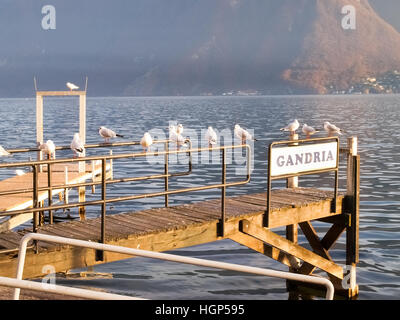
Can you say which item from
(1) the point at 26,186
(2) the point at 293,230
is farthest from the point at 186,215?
(1) the point at 26,186

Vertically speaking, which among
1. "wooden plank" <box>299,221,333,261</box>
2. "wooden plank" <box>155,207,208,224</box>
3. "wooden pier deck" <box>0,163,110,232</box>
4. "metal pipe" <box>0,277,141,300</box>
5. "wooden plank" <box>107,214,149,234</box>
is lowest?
"wooden plank" <box>299,221,333,261</box>

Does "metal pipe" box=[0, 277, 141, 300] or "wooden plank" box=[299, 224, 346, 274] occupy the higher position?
"metal pipe" box=[0, 277, 141, 300]

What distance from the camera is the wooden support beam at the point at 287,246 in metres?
10.8

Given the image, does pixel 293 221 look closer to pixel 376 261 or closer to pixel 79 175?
pixel 376 261

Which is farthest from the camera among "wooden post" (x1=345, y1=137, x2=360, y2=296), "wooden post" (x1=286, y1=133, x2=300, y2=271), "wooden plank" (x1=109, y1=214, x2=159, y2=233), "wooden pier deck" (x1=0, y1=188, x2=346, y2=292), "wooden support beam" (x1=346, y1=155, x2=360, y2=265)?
"wooden post" (x1=286, y1=133, x2=300, y2=271)

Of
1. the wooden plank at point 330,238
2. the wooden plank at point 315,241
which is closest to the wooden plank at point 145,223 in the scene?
the wooden plank at point 330,238

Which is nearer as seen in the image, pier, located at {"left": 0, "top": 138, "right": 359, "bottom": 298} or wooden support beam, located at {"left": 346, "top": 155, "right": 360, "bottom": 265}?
pier, located at {"left": 0, "top": 138, "right": 359, "bottom": 298}

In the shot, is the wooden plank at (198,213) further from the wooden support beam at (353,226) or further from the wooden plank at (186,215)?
the wooden support beam at (353,226)

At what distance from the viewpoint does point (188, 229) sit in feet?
33.0

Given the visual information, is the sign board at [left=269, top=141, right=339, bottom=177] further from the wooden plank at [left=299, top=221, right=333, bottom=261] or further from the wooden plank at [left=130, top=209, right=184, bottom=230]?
the wooden plank at [left=130, top=209, right=184, bottom=230]

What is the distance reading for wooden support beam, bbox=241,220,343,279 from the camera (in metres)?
10.8

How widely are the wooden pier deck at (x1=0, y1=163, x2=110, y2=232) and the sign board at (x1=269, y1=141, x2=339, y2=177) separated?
3.90 m

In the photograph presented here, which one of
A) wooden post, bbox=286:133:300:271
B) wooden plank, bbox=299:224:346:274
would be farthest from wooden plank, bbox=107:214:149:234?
wooden plank, bbox=299:224:346:274
